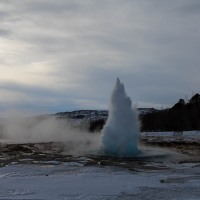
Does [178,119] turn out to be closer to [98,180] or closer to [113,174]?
[113,174]

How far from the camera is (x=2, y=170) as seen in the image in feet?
59.3

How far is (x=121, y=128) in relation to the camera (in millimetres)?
28719

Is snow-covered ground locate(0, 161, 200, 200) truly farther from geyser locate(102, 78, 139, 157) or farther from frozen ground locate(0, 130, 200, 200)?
geyser locate(102, 78, 139, 157)

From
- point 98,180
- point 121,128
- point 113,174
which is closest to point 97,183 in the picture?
point 98,180

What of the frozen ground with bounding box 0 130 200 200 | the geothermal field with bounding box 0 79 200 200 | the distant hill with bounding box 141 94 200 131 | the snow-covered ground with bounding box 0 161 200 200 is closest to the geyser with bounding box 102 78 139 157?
the geothermal field with bounding box 0 79 200 200

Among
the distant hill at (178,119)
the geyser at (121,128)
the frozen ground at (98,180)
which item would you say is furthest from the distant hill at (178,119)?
the frozen ground at (98,180)

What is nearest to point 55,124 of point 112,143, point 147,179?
point 112,143

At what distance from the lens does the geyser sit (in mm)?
27969

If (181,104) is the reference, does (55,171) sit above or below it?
below

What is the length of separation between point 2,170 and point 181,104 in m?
84.1

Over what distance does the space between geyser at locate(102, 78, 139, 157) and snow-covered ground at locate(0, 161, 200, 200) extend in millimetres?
8527

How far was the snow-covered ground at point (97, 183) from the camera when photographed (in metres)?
12.0

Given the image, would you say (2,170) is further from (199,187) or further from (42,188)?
(199,187)

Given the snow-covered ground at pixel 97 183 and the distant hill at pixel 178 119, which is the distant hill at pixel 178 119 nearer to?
the distant hill at pixel 178 119
